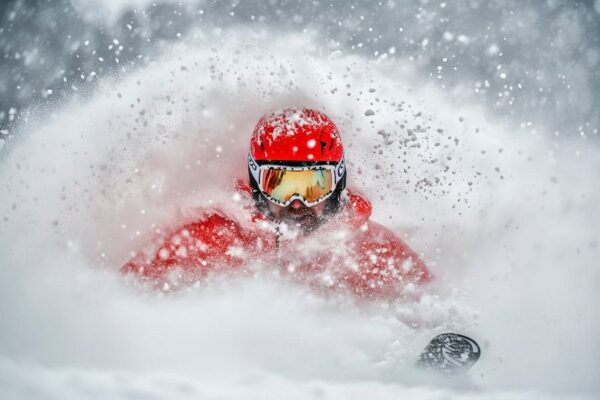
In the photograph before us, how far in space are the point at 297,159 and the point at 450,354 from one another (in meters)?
1.08

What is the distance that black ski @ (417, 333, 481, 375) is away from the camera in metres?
1.98

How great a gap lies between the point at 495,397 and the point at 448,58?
2022 mm

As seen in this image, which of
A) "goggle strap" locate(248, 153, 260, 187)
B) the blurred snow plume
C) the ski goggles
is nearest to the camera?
the blurred snow plume

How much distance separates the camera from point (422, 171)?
10.2 feet

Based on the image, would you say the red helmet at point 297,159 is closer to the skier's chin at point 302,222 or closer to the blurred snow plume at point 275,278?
the skier's chin at point 302,222

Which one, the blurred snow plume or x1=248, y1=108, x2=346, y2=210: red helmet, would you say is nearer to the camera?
the blurred snow plume

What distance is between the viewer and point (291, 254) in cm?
251

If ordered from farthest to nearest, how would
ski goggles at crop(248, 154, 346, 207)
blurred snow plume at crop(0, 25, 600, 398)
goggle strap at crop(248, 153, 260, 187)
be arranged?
goggle strap at crop(248, 153, 260, 187) < ski goggles at crop(248, 154, 346, 207) < blurred snow plume at crop(0, 25, 600, 398)

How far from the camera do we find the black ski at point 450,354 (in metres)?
1.98

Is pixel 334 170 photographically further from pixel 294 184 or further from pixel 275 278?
pixel 275 278

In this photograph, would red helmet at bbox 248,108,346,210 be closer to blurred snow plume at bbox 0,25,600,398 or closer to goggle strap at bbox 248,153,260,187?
goggle strap at bbox 248,153,260,187

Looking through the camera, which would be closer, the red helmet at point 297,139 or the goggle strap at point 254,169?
the red helmet at point 297,139

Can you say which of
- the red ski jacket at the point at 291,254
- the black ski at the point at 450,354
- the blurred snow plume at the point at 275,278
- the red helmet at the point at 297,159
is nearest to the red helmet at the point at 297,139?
the red helmet at the point at 297,159

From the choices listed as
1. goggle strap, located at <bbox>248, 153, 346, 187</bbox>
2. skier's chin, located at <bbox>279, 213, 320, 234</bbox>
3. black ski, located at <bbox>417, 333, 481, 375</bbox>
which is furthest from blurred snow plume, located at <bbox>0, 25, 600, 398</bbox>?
goggle strap, located at <bbox>248, 153, 346, 187</bbox>
